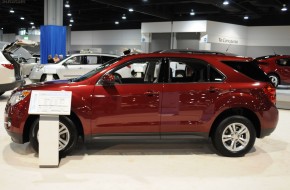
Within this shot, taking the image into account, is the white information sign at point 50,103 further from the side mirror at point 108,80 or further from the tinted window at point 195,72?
the tinted window at point 195,72

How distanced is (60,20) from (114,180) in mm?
15233

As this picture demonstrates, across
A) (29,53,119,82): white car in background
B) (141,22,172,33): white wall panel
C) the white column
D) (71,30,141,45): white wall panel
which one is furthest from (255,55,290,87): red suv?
(71,30,141,45): white wall panel

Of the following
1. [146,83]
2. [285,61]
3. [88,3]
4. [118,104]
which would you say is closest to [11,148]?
[118,104]

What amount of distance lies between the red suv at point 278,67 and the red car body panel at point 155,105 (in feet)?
31.4

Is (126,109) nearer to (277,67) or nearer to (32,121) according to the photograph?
(32,121)

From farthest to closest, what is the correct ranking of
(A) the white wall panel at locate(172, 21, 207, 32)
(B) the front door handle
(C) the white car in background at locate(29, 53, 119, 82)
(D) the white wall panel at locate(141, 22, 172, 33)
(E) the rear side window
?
(D) the white wall panel at locate(141, 22, 172, 33) → (A) the white wall panel at locate(172, 21, 207, 32) → (C) the white car in background at locate(29, 53, 119, 82) → (E) the rear side window → (B) the front door handle

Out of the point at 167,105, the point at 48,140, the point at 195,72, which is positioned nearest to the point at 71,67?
the point at 195,72

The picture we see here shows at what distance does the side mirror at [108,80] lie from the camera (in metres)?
4.70

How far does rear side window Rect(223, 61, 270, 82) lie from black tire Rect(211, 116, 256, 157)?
647mm

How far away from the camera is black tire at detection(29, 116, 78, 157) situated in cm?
468

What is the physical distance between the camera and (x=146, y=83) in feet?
16.0

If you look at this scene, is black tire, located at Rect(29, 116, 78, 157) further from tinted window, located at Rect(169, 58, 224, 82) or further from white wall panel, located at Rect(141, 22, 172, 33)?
white wall panel, located at Rect(141, 22, 172, 33)

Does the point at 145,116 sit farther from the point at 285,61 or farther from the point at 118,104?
the point at 285,61

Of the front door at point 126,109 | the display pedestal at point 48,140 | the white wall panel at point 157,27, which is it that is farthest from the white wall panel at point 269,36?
the display pedestal at point 48,140
